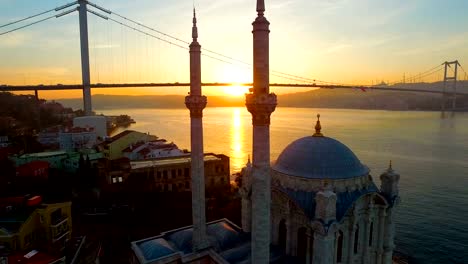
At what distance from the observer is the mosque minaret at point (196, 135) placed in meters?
13.9

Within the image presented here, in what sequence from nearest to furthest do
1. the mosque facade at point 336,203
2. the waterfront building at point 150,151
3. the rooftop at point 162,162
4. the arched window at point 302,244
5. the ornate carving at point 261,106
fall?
the ornate carving at point 261,106 → the mosque facade at point 336,203 → the arched window at point 302,244 → the rooftop at point 162,162 → the waterfront building at point 150,151

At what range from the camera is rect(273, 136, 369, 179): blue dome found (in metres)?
13.1

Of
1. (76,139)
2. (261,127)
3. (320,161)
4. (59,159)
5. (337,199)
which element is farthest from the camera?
(76,139)

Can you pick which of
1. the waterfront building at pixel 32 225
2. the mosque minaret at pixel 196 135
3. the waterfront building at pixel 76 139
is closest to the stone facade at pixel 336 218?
the mosque minaret at pixel 196 135

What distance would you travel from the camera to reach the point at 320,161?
13.3m

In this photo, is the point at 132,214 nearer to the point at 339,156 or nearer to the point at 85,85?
the point at 339,156

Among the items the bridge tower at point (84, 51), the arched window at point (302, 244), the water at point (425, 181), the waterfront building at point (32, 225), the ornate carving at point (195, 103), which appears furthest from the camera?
the bridge tower at point (84, 51)

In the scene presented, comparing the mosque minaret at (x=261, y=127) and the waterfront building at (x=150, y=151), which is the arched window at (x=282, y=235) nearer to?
the mosque minaret at (x=261, y=127)

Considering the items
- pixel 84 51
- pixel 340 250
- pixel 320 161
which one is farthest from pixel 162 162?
pixel 84 51

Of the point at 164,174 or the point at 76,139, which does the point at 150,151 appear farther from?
the point at 76,139

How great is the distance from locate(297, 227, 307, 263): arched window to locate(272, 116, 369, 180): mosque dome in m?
2.43

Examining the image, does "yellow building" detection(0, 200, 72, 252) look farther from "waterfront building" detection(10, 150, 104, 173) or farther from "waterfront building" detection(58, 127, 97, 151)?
"waterfront building" detection(58, 127, 97, 151)

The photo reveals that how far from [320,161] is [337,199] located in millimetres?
1764

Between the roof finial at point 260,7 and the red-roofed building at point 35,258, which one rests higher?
the roof finial at point 260,7
